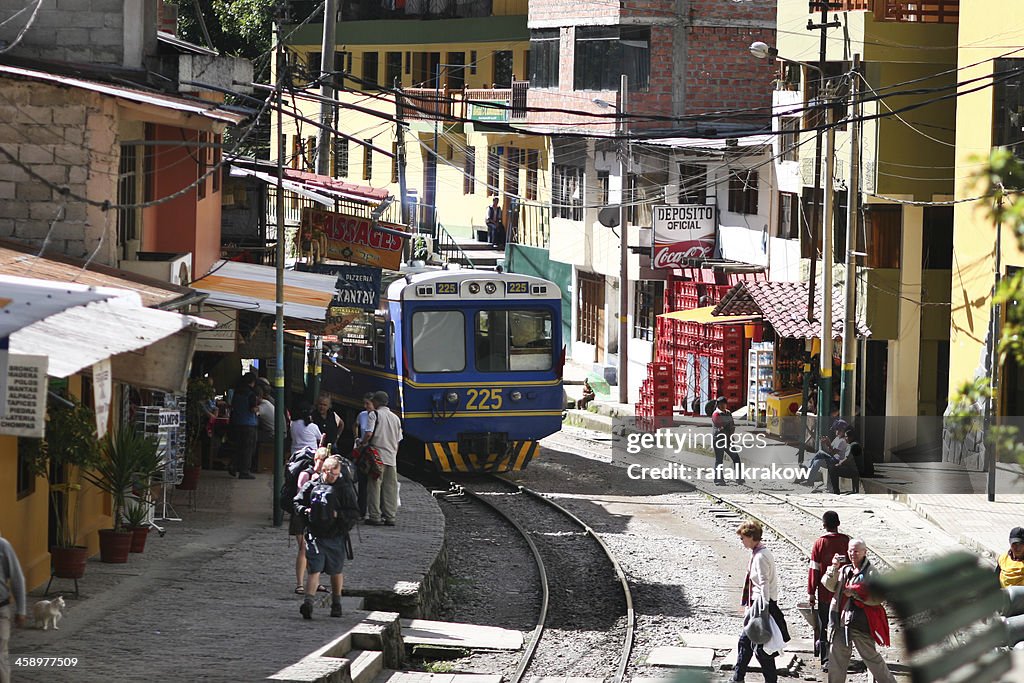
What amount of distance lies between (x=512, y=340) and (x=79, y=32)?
8.19 meters

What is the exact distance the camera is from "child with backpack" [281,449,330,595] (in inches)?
544

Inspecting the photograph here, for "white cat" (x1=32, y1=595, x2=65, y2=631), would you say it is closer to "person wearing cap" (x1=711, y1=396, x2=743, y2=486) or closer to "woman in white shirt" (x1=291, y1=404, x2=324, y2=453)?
"woman in white shirt" (x1=291, y1=404, x2=324, y2=453)

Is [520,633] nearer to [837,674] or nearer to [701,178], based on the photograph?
[837,674]

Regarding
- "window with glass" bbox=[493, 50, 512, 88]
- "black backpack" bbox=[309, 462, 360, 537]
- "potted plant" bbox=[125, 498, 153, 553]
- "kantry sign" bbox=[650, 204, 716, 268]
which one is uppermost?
"window with glass" bbox=[493, 50, 512, 88]

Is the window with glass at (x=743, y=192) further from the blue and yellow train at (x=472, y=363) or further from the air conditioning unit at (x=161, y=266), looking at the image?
the air conditioning unit at (x=161, y=266)

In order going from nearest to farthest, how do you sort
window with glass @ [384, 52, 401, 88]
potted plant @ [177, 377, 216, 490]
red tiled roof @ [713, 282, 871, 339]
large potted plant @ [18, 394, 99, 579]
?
large potted plant @ [18, 394, 99, 579] → potted plant @ [177, 377, 216, 490] → red tiled roof @ [713, 282, 871, 339] → window with glass @ [384, 52, 401, 88]

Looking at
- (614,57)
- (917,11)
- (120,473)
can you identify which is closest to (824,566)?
(120,473)

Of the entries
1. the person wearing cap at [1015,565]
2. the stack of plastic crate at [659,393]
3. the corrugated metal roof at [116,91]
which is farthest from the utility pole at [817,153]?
the person wearing cap at [1015,565]

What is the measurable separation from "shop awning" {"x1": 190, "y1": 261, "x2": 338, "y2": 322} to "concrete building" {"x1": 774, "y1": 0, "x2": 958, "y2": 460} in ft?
35.0

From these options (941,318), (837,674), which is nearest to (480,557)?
(837,674)

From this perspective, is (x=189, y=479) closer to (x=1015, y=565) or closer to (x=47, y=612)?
(x=47, y=612)

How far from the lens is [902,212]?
28500 mm

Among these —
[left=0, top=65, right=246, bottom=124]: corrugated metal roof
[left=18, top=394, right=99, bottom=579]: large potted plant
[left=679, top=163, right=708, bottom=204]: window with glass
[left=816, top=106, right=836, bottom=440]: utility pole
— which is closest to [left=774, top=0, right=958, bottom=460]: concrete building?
[left=816, top=106, right=836, bottom=440]: utility pole

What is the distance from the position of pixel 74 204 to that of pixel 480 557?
6.57 meters
